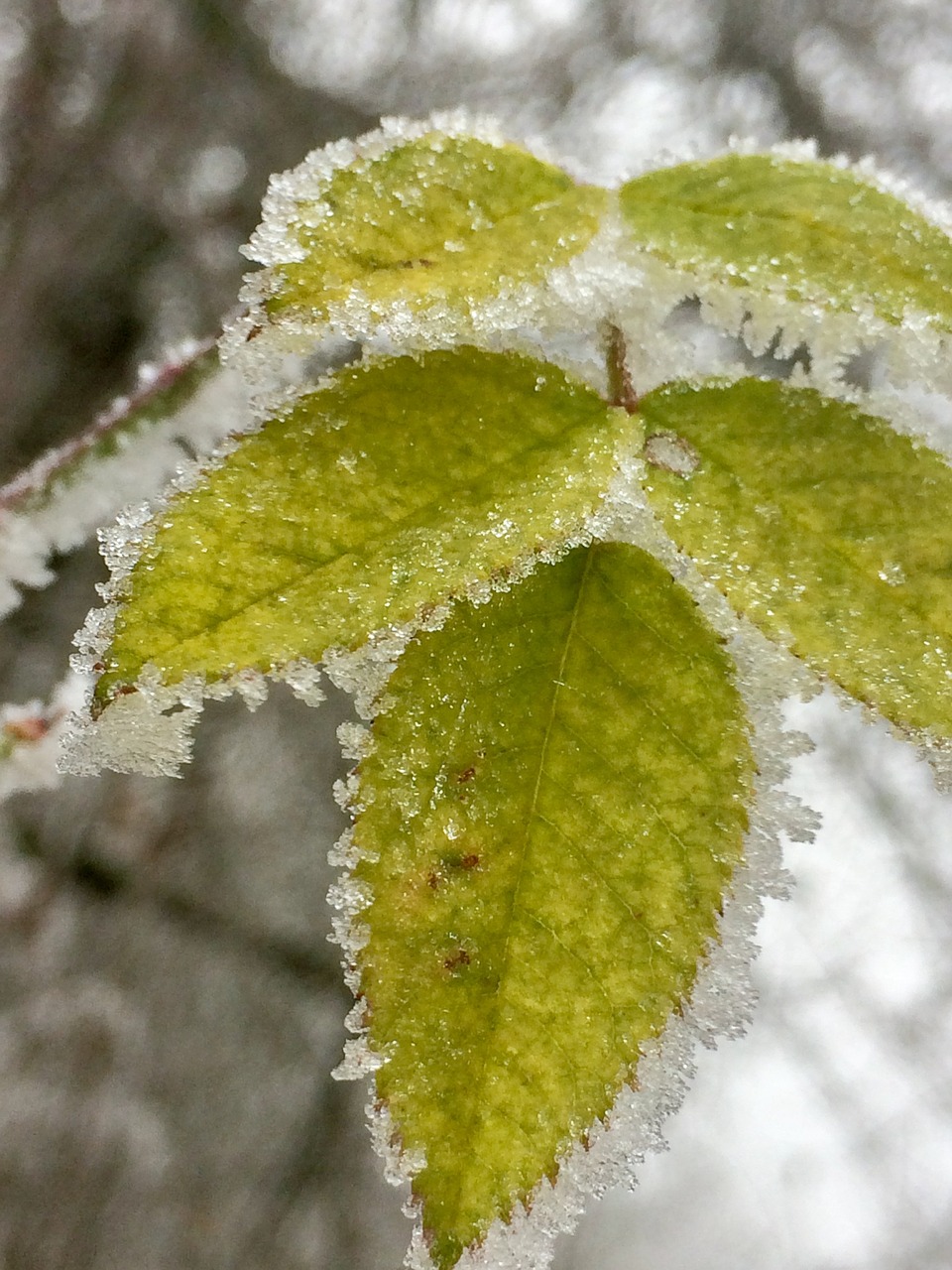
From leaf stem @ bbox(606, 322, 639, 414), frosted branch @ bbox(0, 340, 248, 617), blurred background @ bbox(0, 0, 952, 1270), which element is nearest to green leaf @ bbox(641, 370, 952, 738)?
leaf stem @ bbox(606, 322, 639, 414)

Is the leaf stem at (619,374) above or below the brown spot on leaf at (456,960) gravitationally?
above

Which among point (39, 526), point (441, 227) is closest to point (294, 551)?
point (441, 227)

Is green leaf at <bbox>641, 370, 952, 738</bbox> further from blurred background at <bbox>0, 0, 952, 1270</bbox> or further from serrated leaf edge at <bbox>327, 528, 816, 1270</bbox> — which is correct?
blurred background at <bbox>0, 0, 952, 1270</bbox>

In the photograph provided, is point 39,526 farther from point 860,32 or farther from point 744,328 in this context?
point 860,32

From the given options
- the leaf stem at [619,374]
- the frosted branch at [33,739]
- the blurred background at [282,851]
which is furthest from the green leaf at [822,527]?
the blurred background at [282,851]

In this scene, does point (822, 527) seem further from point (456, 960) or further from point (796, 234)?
point (456, 960)

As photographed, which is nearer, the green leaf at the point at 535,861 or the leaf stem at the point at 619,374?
the green leaf at the point at 535,861

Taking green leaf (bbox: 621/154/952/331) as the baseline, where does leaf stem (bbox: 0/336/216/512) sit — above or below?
below

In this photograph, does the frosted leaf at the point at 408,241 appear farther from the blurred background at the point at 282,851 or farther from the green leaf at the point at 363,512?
the blurred background at the point at 282,851
